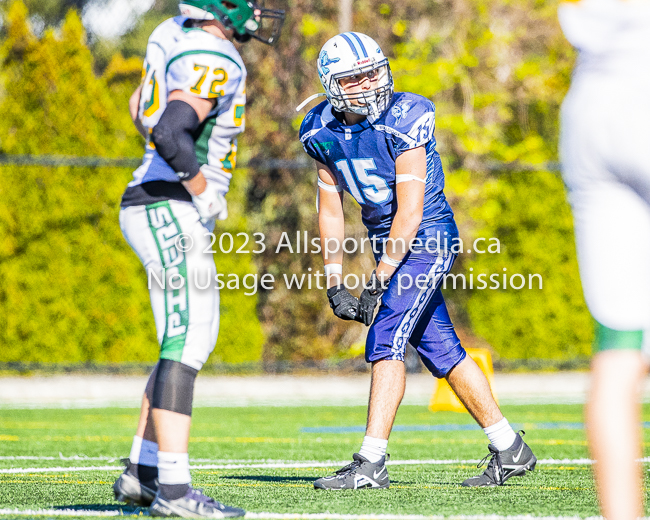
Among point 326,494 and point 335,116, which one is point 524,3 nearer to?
point 335,116

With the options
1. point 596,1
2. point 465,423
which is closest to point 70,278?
point 465,423

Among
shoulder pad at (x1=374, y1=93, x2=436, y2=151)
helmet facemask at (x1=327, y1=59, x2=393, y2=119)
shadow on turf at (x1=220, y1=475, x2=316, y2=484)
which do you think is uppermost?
helmet facemask at (x1=327, y1=59, x2=393, y2=119)

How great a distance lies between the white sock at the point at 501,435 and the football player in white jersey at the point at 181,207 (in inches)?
68.3

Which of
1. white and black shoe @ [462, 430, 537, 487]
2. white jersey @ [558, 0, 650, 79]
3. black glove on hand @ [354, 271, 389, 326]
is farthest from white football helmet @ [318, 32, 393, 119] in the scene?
white jersey @ [558, 0, 650, 79]

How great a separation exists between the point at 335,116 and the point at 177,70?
4.80 ft

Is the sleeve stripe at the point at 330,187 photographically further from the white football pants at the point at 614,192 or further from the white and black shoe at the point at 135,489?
the white football pants at the point at 614,192

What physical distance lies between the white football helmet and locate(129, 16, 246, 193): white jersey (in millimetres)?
1050

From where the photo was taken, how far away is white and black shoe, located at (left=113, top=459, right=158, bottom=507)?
12.2 feet

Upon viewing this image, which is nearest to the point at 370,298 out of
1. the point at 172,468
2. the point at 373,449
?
the point at 373,449

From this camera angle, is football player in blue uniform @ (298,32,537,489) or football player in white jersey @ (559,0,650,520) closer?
football player in white jersey @ (559,0,650,520)

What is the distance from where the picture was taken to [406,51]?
45.4ft

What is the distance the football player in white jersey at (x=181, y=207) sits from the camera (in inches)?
137

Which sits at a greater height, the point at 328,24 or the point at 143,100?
the point at 328,24

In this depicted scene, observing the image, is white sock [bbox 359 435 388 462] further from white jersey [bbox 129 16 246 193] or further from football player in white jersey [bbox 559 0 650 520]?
football player in white jersey [bbox 559 0 650 520]
